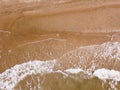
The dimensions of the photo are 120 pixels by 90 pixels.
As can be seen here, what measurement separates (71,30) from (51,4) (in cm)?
24

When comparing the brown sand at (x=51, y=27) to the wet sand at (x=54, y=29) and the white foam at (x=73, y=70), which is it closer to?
the wet sand at (x=54, y=29)

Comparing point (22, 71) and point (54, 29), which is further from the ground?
point (54, 29)

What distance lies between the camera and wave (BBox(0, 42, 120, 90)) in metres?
2.22

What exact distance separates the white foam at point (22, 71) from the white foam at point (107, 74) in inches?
12.8

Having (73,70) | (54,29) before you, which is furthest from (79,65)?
(54,29)

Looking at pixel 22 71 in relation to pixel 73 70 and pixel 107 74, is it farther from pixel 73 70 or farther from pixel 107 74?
pixel 107 74

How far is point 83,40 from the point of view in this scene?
2264 millimetres

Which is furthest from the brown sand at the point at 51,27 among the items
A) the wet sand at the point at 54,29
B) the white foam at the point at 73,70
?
the white foam at the point at 73,70

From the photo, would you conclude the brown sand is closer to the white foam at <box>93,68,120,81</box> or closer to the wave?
the wave

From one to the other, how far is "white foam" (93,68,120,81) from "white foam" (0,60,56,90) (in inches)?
12.8

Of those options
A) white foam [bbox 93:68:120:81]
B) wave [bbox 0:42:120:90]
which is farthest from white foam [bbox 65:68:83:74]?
white foam [bbox 93:68:120:81]

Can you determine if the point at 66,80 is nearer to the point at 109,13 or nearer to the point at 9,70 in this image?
the point at 9,70

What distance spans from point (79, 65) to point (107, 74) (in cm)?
21

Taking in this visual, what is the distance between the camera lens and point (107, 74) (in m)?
2.21
